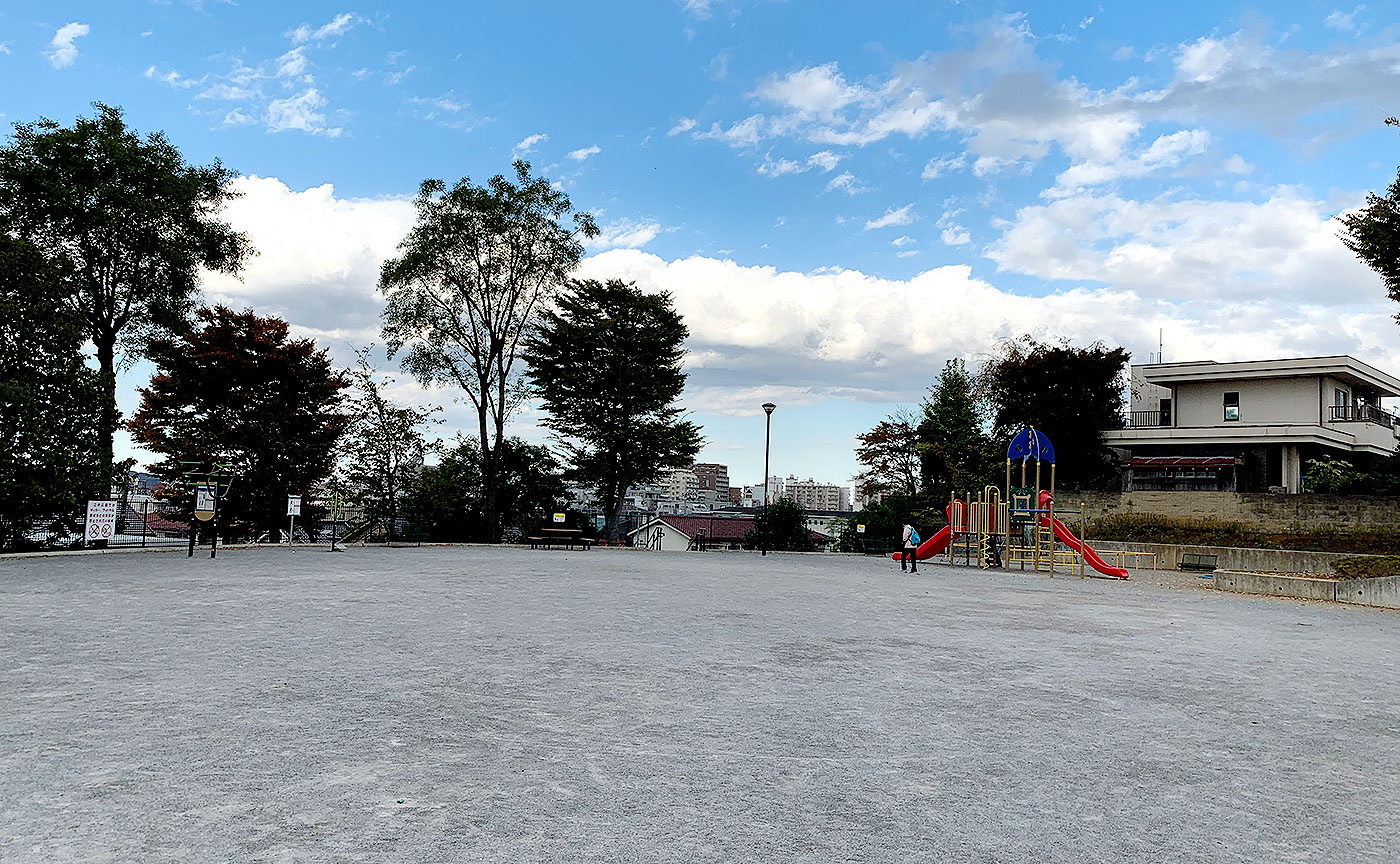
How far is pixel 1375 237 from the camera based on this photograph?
64.3 ft

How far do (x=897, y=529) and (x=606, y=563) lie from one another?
1748 centimetres

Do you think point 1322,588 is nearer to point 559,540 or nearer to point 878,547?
point 878,547

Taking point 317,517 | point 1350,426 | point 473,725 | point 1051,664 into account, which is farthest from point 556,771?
point 1350,426

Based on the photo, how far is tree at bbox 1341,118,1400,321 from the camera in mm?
19531

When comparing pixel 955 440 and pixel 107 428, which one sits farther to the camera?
pixel 955 440

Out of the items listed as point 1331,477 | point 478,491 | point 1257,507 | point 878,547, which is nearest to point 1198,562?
point 1257,507

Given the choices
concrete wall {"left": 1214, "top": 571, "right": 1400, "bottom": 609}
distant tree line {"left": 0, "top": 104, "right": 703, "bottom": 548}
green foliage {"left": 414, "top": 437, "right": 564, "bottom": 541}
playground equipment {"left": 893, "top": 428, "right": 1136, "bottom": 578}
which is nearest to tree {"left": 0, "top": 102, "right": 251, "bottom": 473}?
distant tree line {"left": 0, "top": 104, "right": 703, "bottom": 548}

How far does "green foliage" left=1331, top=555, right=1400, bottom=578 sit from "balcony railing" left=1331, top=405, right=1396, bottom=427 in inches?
1000

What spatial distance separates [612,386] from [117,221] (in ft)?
66.7

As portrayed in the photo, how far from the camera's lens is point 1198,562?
2514cm

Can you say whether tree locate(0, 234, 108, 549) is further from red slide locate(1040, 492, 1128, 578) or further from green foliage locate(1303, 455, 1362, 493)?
green foliage locate(1303, 455, 1362, 493)

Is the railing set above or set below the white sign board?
above

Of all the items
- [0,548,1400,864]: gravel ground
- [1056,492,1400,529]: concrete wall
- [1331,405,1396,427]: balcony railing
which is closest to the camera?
[0,548,1400,864]: gravel ground

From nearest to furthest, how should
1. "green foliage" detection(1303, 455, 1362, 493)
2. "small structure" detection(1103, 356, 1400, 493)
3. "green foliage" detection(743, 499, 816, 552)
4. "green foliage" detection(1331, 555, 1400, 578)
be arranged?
"green foliage" detection(1331, 555, 1400, 578), "green foliage" detection(1303, 455, 1362, 493), "green foliage" detection(743, 499, 816, 552), "small structure" detection(1103, 356, 1400, 493)
